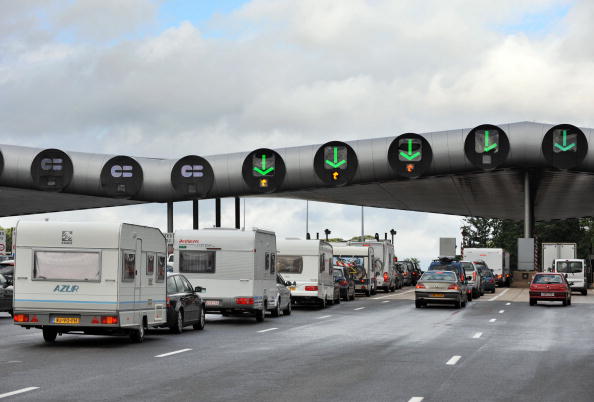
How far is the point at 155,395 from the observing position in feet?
42.0

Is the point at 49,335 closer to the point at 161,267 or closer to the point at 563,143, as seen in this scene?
the point at 161,267

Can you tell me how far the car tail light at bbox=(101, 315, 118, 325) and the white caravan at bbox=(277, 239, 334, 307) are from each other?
61.8 feet

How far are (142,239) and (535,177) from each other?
158 ft

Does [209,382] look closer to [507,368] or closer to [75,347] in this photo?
[507,368]

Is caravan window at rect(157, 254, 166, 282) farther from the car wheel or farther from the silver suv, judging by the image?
the silver suv

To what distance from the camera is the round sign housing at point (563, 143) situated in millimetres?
49406

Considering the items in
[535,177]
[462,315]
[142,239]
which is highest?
[535,177]

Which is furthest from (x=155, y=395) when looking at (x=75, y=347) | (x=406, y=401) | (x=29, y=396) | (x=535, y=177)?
(x=535, y=177)

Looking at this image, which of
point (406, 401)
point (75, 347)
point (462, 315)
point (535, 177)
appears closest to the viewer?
point (406, 401)

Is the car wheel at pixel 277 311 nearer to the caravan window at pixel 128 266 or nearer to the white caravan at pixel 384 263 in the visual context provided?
the caravan window at pixel 128 266

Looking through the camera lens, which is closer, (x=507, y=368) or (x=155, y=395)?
(x=155, y=395)

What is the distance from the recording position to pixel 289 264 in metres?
40.2

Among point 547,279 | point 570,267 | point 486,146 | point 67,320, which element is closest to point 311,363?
point 67,320

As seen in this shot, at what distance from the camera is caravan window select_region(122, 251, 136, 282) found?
70.9ft
